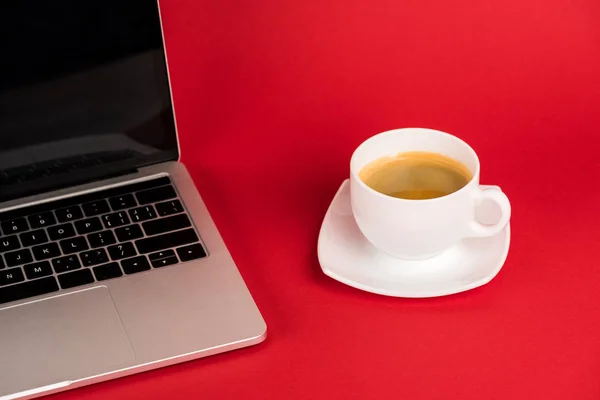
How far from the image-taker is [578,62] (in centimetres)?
93

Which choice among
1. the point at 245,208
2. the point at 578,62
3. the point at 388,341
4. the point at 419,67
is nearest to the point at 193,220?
the point at 245,208

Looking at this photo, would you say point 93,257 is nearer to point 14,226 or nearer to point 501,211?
point 14,226

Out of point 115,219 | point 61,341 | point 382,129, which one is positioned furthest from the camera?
point 382,129

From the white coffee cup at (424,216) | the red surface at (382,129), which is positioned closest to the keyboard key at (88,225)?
the red surface at (382,129)

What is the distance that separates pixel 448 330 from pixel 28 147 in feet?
1.25

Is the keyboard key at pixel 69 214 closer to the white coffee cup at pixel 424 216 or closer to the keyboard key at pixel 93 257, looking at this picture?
the keyboard key at pixel 93 257

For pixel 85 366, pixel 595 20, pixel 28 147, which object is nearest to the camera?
pixel 85 366

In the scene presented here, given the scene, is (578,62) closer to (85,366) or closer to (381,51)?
(381,51)

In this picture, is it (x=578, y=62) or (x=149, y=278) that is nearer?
(x=149, y=278)

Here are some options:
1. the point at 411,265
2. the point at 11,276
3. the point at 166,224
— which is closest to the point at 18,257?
the point at 11,276

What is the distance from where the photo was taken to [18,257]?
713mm

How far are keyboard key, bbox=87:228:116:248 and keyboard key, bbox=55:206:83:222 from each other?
30 millimetres

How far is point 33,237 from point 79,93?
0.42 feet

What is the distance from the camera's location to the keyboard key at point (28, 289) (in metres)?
0.68
